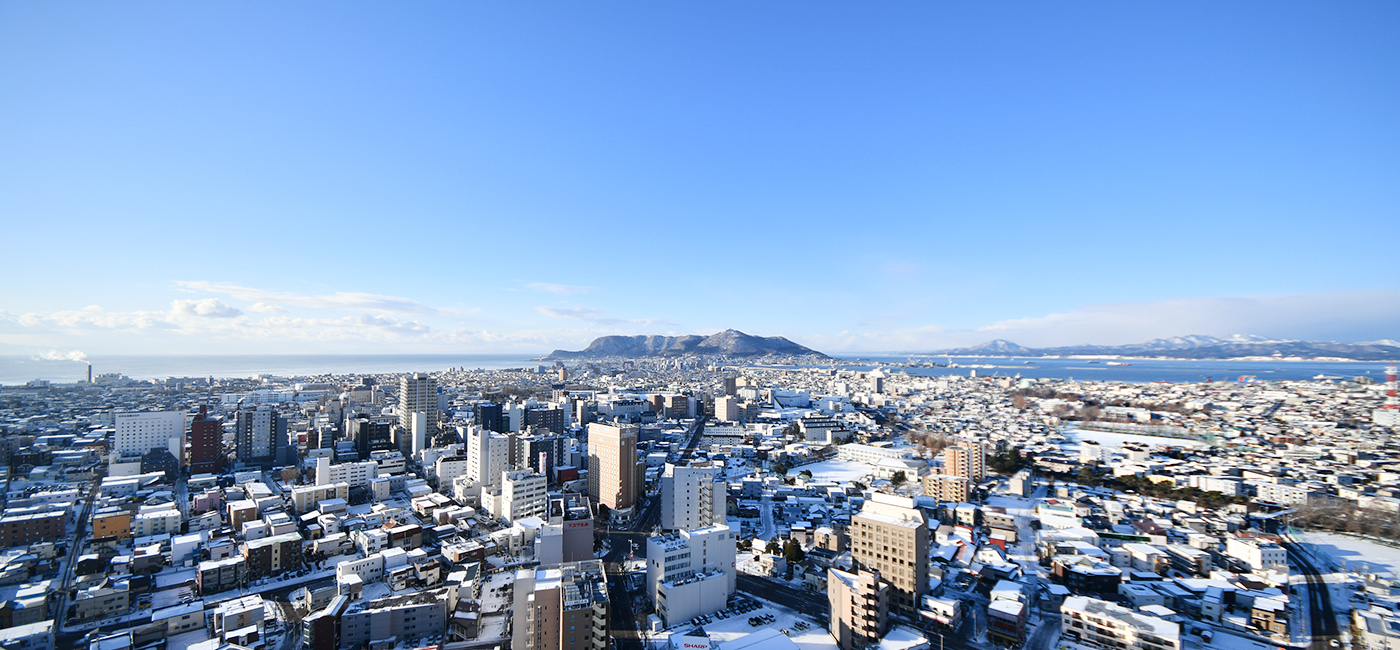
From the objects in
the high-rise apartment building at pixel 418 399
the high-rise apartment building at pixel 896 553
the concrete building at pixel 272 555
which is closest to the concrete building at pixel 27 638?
→ the concrete building at pixel 272 555

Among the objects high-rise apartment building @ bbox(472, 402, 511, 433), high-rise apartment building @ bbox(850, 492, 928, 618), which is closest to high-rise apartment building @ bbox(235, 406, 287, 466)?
high-rise apartment building @ bbox(472, 402, 511, 433)

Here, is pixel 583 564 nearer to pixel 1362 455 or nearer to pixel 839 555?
pixel 839 555

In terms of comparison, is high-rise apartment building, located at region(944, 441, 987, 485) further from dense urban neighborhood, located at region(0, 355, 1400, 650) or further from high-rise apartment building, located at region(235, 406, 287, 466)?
high-rise apartment building, located at region(235, 406, 287, 466)

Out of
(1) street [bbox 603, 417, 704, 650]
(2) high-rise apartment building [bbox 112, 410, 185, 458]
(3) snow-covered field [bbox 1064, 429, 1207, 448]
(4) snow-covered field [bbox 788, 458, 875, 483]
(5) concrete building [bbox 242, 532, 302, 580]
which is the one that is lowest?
(4) snow-covered field [bbox 788, 458, 875, 483]

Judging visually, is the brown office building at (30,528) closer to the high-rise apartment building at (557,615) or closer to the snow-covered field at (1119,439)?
the high-rise apartment building at (557,615)

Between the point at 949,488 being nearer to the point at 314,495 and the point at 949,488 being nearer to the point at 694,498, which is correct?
the point at 694,498
